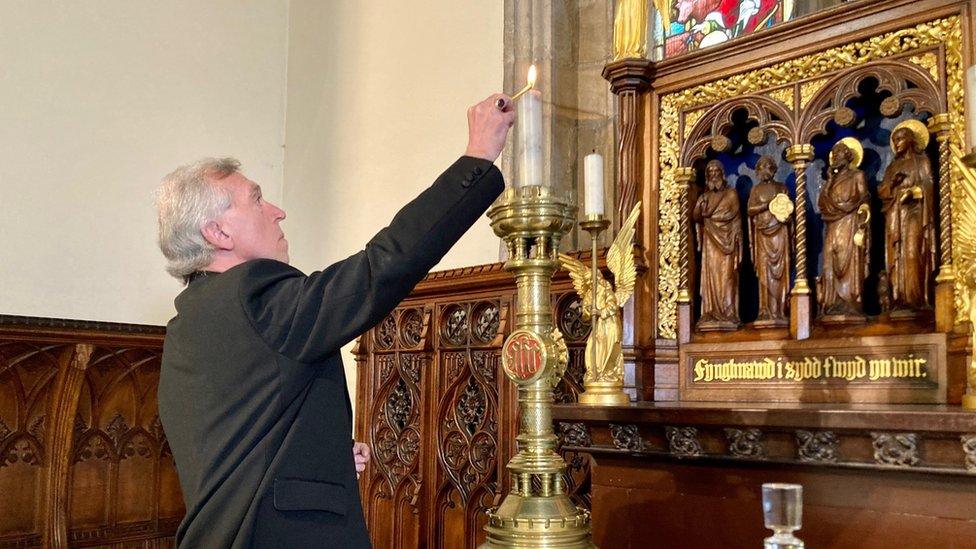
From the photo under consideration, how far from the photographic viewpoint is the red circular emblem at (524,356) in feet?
5.39

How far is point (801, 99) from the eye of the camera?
267 cm

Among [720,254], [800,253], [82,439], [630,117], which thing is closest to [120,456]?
[82,439]

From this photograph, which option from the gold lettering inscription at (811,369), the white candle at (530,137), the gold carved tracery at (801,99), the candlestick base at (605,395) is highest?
the gold carved tracery at (801,99)

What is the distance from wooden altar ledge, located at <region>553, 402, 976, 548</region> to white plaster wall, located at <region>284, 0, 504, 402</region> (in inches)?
79.1

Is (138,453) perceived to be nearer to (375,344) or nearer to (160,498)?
(160,498)

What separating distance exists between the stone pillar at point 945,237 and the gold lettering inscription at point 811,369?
0.12 metres

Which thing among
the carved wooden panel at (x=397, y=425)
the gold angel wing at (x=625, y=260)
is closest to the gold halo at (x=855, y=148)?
the gold angel wing at (x=625, y=260)

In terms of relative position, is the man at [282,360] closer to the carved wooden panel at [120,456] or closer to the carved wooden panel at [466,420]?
the carved wooden panel at [466,420]

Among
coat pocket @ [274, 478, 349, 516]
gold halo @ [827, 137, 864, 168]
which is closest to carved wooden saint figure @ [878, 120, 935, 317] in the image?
gold halo @ [827, 137, 864, 168]

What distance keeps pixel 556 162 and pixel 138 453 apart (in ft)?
8.44

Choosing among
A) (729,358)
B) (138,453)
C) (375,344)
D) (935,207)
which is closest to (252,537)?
(729,358)

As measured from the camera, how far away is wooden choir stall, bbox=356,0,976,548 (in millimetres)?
2131

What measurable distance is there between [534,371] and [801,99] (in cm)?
147

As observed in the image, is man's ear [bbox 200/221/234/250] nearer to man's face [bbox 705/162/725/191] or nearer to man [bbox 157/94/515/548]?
man [bbox 157/94/515/548]
